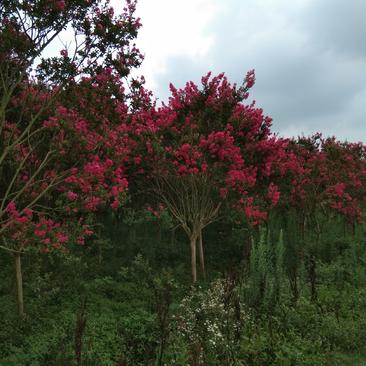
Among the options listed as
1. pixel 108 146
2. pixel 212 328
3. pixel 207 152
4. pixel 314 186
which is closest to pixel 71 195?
pixel 108 146

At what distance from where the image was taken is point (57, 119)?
20.1 ft

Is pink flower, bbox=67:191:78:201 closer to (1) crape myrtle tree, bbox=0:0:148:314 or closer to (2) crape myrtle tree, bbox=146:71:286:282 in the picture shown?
(1) crape myrtle tree, bbox=0:0:148:314

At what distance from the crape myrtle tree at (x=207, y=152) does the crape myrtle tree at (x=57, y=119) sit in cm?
225

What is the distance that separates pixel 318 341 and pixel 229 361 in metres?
1.93

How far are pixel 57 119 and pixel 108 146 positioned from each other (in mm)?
1181

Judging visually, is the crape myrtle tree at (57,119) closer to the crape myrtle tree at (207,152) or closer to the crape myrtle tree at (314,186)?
the crape myrtle tree at (207,152)

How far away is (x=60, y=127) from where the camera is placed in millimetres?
6129

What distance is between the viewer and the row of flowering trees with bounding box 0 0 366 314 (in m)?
6.42

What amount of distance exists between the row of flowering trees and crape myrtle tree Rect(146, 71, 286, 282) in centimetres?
3

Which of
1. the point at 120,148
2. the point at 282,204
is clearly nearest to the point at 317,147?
the point at 282,204

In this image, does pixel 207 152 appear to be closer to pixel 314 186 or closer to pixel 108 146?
pixel 108 146

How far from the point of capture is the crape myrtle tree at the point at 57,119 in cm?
625

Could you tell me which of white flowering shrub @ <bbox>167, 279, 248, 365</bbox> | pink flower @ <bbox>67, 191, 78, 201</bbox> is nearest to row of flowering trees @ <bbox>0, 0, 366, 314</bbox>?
pink flower @ <bbox>67, 191, 78, 201</bbox>

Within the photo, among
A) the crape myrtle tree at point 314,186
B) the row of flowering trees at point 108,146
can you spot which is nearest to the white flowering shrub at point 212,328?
the row of flowering trees at point 108,146
